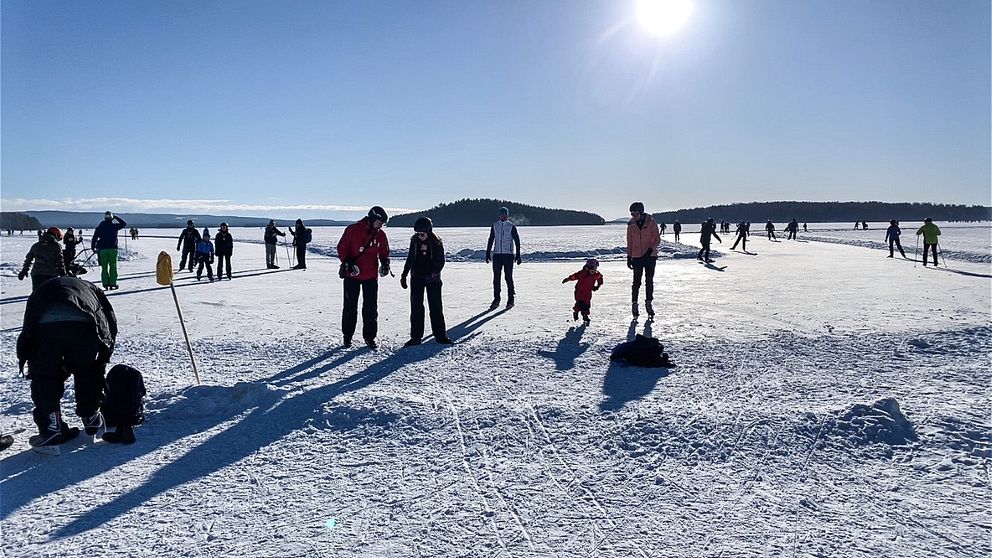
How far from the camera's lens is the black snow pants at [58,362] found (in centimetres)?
380

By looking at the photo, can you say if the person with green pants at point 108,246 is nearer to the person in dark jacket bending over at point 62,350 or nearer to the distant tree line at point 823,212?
the person in dark jacket bending over at point 62,350

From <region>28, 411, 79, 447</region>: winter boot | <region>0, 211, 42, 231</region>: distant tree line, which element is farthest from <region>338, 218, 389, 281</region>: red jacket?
<region>0, 211, 42, 231</region>: distant tree line

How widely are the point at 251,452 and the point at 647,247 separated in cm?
710

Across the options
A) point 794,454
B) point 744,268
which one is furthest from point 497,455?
point 744,268

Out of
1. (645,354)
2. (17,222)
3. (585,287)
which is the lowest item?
(645,354)

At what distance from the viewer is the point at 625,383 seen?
5.55m

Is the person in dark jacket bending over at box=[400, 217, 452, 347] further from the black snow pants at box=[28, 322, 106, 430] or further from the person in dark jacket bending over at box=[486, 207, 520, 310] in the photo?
the black snow pants at box=[28, 322, 106, 430]

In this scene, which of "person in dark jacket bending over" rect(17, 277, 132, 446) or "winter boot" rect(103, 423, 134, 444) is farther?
"winter boot" rect(103, 423, 134, 444)

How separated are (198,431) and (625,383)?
151 inches

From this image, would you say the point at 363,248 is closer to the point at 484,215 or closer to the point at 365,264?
the point at 365,264

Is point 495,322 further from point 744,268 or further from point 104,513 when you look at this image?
point 744,268

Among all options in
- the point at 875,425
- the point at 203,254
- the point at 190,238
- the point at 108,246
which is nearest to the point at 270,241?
the point at 190,238

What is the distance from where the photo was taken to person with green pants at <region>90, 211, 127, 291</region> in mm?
12711

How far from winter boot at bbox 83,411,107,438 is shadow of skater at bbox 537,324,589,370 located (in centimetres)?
415
